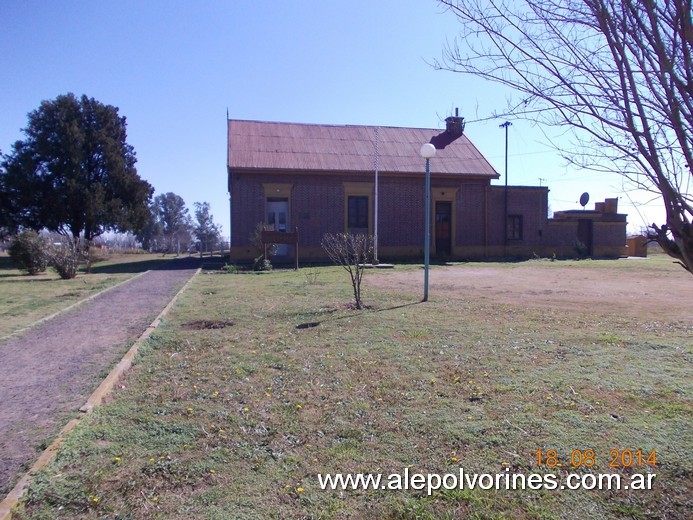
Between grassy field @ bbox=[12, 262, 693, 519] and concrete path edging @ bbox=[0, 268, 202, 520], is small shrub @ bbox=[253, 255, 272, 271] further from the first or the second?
grassy field @ bbox=[12, 262, 693, 519]

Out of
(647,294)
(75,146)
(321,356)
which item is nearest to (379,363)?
(321,356)

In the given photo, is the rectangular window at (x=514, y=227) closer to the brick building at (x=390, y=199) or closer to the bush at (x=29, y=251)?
the brick building at (x=390, y=199)

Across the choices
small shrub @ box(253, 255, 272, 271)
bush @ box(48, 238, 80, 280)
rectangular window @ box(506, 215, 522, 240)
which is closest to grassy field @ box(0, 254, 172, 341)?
bush @ box(48, 238, 80, 280)

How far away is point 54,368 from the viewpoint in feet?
19.8

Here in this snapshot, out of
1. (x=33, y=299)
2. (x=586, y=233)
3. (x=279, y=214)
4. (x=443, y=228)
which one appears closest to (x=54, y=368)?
(x=33, y=299)

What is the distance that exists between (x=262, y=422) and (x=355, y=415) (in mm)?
767

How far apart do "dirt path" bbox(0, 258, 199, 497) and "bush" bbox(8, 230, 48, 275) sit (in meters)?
12.1

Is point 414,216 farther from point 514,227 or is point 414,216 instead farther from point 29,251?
point 29,251

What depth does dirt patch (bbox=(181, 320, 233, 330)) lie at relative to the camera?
8.20 metres

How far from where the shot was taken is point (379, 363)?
5.79 m

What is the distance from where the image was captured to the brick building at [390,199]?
26.6 metres
